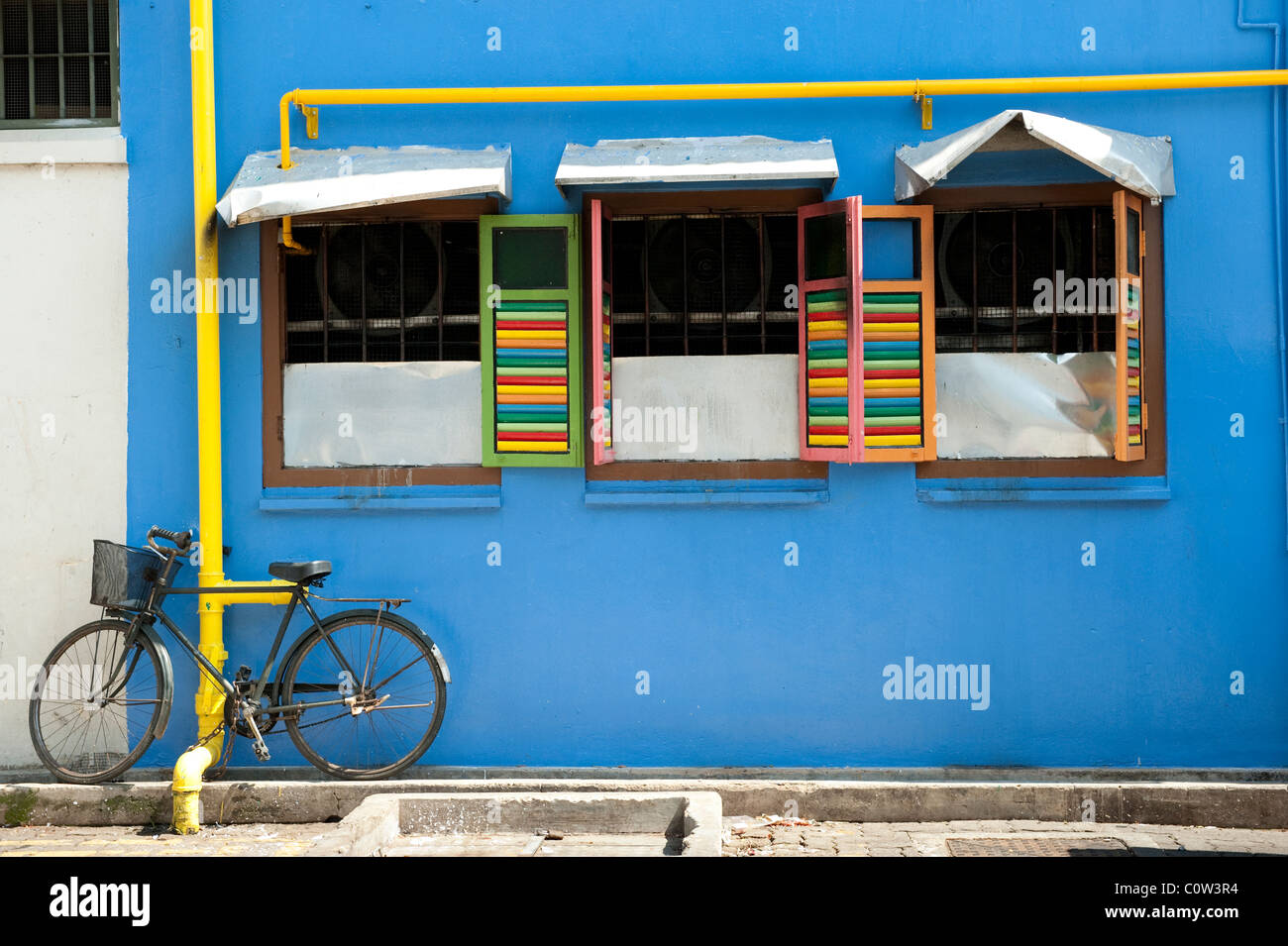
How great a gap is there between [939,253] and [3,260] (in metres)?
5.30

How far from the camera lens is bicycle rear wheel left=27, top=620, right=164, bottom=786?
6664mm

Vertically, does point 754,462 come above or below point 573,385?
below

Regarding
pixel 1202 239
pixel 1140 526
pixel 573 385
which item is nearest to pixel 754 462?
pixel 573 385

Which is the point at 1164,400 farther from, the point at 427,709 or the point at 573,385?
the point at 427,709

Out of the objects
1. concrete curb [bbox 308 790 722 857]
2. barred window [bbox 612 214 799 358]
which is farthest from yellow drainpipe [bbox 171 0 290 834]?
barred window [bbox 612 214 799 358]

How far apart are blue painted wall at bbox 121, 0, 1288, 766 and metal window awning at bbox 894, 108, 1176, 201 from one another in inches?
11.0

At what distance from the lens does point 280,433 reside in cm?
709

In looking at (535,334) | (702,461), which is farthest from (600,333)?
(702,461)

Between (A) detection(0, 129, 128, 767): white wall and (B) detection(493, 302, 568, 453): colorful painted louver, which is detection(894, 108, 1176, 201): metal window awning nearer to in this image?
(B) detection(493, 302, 568, 453): colorful painted louver

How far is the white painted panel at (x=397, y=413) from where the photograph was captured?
23.2 feet

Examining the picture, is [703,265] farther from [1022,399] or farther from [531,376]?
[1022,399]

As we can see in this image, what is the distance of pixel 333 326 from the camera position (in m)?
7.11

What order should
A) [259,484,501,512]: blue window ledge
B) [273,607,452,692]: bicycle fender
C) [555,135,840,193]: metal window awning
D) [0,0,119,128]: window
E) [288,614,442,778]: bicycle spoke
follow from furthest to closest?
1. [0,0,119,128]: window
2. [259,484,501,512]: blue window ledge
3. [288,614,442,778]: bicycle spoke
4. [273,607,452,692]: bicycle fender
5. [555,135,840,193]: metal window awning

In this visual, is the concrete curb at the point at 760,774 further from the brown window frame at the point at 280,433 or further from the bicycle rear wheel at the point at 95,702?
the brown window frame at the point at 280,433
